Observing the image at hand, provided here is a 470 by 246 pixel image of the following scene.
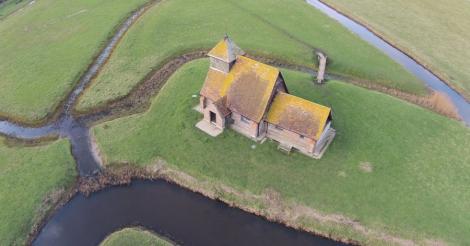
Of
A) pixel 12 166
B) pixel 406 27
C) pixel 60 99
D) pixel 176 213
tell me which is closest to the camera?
pixel 176 213

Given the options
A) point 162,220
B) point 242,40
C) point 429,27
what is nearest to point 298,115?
point 162,220

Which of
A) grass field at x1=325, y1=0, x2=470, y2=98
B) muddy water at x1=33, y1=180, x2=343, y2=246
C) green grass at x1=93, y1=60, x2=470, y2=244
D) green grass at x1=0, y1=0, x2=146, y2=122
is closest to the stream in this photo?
muddy water at x1=33, y1=180, x2=343, y2=246

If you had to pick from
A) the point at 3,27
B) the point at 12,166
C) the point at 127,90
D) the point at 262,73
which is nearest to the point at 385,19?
the point at 262,73

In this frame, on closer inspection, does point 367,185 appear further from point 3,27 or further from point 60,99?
point 3,27

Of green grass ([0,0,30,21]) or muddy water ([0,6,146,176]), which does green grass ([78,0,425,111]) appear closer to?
muddy water ([0,6,146,176])

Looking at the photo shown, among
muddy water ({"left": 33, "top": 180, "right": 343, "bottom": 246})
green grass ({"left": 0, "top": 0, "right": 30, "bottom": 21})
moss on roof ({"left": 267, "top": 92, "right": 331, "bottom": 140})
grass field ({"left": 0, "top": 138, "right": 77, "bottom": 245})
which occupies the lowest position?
muddy water ({"left": 33, "top": 180, "right": 343, "bottom": 246})
